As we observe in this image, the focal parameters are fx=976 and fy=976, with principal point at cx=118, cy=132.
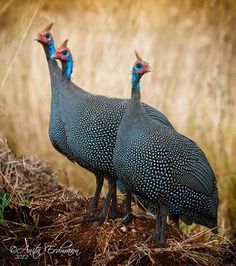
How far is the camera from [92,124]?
4.89m

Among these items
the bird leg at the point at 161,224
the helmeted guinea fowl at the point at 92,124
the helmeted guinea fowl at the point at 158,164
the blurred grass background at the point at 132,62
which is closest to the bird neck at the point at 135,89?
the helmeted guinea fowl at the point at 158,164

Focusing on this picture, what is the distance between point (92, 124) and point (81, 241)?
59 cm

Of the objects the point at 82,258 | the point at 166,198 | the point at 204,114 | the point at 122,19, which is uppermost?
the point at 122,19

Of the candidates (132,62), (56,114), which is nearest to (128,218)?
(56,114)

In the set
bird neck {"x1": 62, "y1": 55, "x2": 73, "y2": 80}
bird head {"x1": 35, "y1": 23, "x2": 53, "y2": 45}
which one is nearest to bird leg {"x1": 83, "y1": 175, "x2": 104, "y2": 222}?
bird neck {"x1": 62, "y1": 55, "x2": 73, "y2": 80}

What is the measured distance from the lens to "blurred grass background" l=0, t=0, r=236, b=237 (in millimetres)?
6562

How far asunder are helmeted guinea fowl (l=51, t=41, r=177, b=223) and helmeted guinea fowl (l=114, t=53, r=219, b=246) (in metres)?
0.22

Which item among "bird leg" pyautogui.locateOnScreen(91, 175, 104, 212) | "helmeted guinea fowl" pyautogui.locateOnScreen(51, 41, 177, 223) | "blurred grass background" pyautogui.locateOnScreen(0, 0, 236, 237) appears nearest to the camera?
"helmeted guinea fowl" pyautogui.locateOnScreen(51, 41, 177, 223)

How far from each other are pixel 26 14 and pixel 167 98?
1352mm

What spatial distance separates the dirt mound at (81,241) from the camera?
464cm

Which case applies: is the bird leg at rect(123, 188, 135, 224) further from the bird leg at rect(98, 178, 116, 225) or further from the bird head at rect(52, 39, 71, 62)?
the bird head at rect(52, 39, 71, 62)

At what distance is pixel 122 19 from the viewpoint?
6945mm

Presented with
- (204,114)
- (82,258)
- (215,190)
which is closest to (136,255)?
(82,258)

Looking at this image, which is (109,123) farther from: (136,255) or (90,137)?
(136,255)
